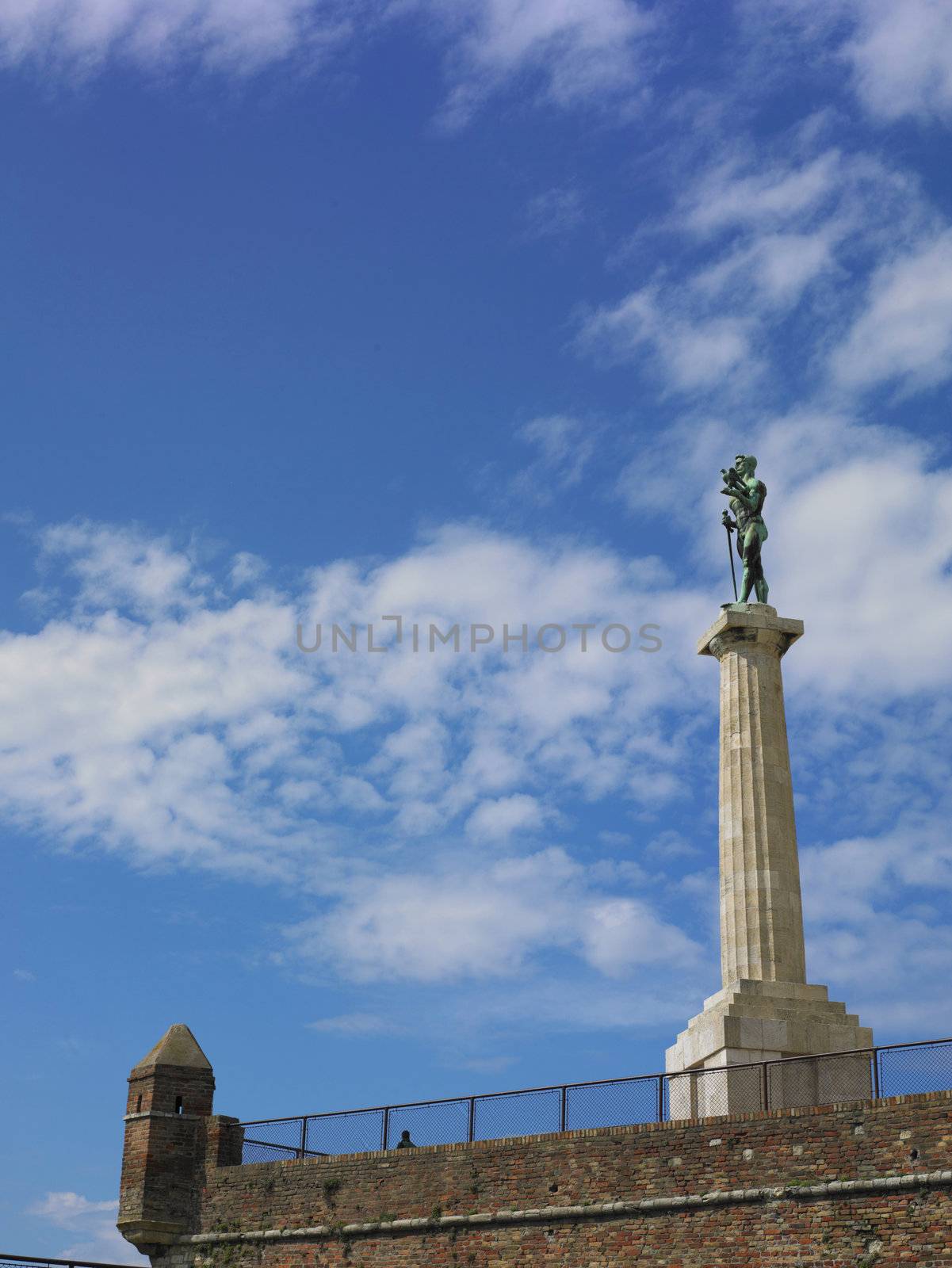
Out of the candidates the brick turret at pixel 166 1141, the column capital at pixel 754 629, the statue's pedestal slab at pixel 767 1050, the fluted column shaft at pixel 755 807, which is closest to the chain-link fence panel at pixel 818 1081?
the statue's pedestal slab at pixel 767 1050

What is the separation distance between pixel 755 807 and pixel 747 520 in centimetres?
636

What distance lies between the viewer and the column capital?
32.1m

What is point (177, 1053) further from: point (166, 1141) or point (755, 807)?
point (755, 807)

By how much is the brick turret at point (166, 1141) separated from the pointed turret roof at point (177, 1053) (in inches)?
0.6

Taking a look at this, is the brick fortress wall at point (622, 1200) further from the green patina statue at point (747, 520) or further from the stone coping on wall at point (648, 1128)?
the green patina statue at point (747, 520)

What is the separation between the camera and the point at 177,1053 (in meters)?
33.3

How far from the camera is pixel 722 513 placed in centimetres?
3434

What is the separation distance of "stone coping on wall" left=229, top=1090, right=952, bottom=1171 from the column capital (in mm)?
9251

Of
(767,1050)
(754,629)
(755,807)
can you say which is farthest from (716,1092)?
(754,629)

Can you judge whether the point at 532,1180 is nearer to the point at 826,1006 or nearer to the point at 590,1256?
the point at 590,1256

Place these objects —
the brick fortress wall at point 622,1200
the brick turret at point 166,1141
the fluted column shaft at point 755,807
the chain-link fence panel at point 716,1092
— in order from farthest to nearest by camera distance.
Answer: the brick turret at point 166,1141 → the fluted column shaft at point 755,807 → the chain-link fence panel at point 716,1092 → the brick fortress wall at point 622,1200

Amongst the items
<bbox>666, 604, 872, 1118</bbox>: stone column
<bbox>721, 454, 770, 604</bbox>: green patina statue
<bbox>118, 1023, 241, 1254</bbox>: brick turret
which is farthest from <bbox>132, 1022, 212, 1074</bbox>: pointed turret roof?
<bbox>721, 454, 770, 604</bbox>: green patina statue

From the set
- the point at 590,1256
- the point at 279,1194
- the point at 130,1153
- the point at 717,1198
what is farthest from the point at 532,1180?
the point at 130,1153

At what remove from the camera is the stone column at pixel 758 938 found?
27.6m
